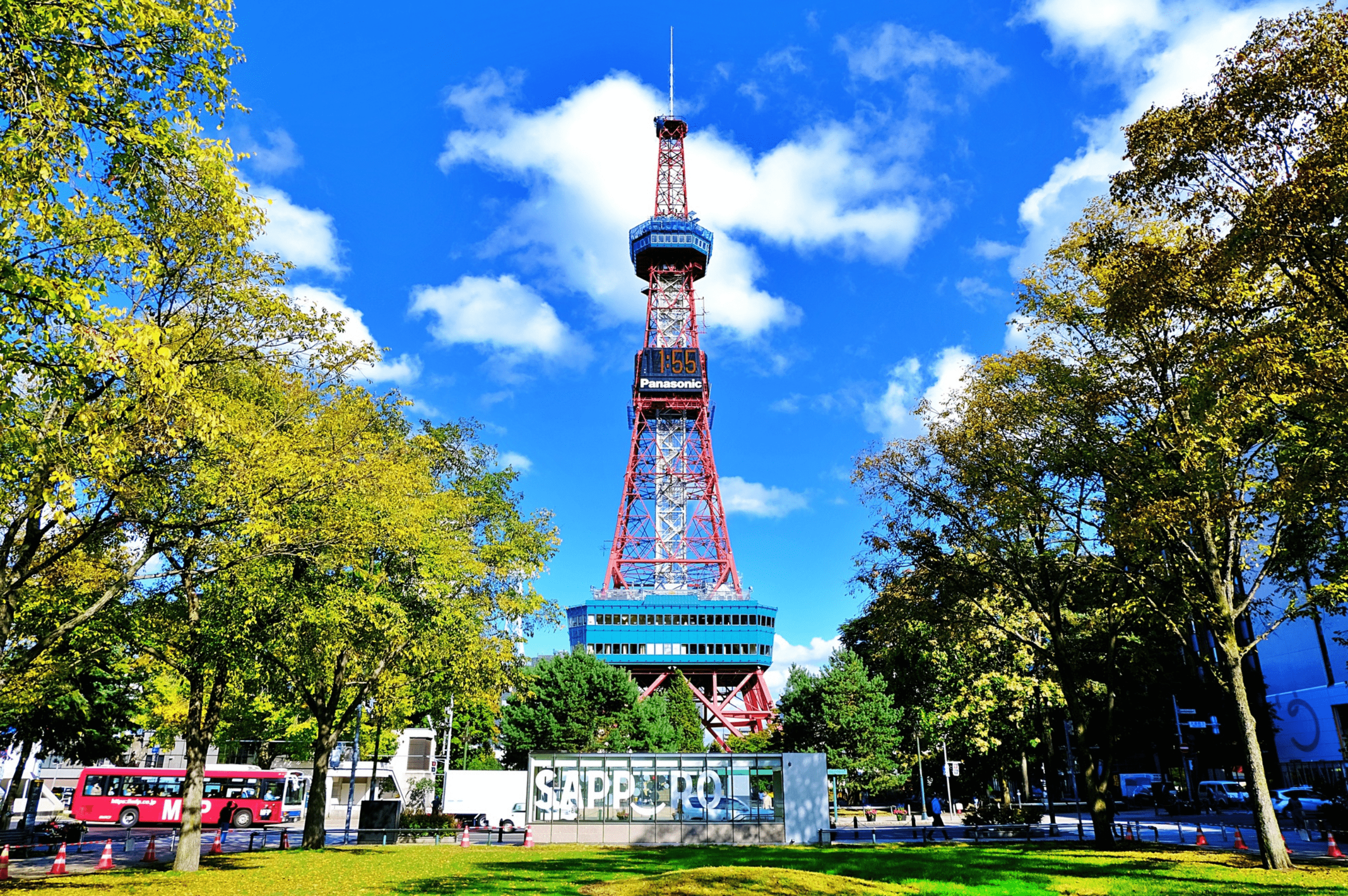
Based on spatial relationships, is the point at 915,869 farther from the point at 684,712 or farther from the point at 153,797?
the point at 684,712

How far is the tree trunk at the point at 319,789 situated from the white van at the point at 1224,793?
5304 centimetres

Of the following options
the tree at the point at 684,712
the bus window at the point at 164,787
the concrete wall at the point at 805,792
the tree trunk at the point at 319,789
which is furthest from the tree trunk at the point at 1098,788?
the tree at the point at 684,712

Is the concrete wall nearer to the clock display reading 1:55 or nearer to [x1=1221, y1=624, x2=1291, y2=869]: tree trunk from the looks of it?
[x1=1221, y1=624, x2=1291, y2=869]: tree trunk

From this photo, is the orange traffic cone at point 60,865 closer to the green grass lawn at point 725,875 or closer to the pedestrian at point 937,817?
the green grass lawn at point 725,875

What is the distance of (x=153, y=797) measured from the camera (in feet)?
144

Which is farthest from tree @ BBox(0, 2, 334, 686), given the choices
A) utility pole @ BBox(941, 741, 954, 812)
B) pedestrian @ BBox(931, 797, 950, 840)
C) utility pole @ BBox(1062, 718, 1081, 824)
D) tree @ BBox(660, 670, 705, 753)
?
tree @ BBox(660, 670, 705, 753)

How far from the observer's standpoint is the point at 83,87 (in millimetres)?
9688

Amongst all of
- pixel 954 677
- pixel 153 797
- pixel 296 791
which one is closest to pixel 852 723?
pixel 954 677

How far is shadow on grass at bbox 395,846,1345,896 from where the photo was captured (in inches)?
672

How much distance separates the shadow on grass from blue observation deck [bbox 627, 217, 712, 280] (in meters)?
113

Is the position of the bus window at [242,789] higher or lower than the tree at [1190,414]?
lower

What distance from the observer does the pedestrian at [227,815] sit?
4521 cm

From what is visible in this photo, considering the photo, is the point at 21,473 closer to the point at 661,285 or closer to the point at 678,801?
the point at 678,801

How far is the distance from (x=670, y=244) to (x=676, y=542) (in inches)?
1896
